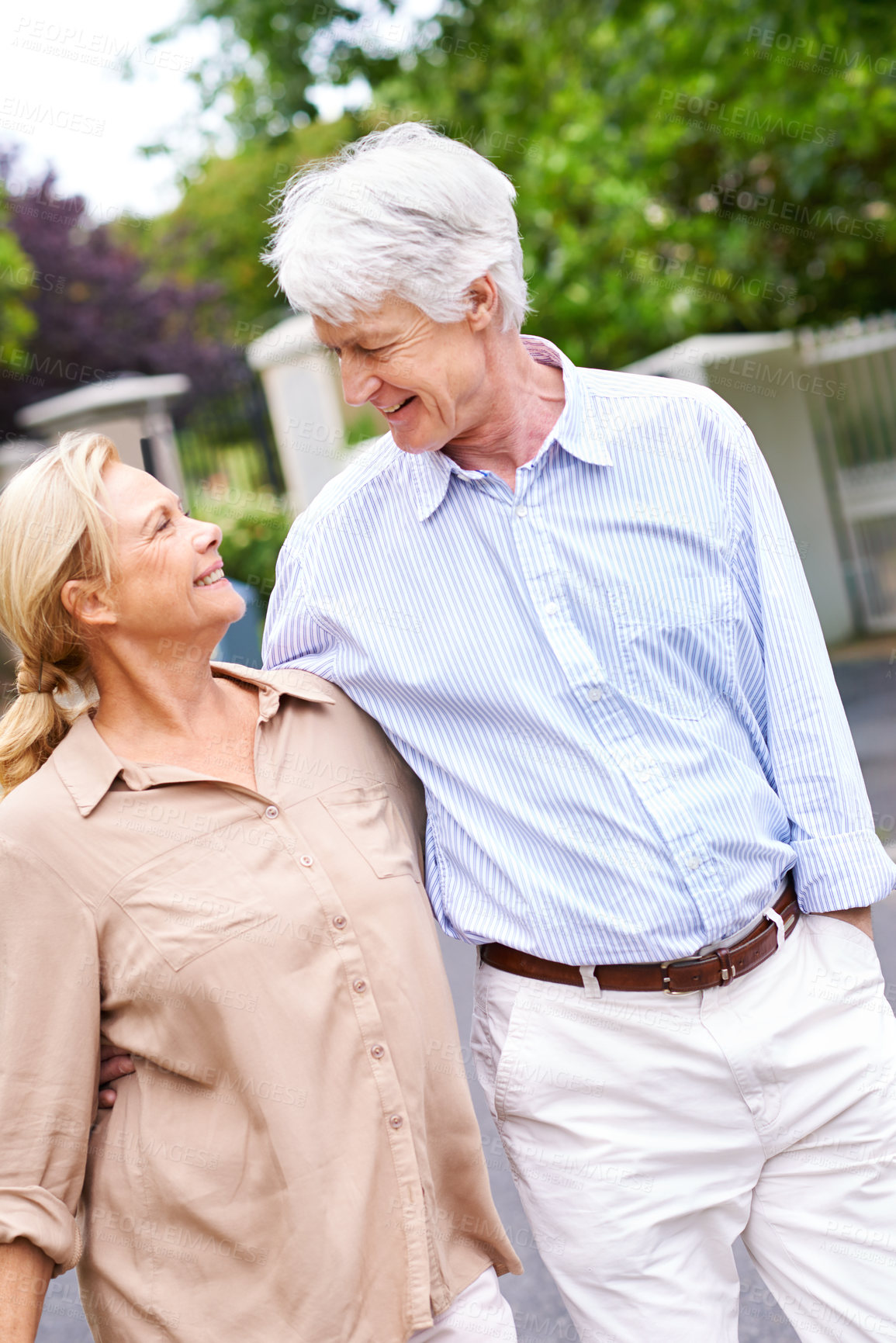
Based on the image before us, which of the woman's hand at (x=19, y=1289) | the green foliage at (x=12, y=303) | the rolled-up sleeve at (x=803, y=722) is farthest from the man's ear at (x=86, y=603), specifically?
the green foliage at (x=12, y=303)

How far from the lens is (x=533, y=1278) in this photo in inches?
135

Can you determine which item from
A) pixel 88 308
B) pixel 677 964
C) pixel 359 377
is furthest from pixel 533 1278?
pixel 88 308

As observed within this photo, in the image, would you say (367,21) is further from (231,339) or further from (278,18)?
(231,339)

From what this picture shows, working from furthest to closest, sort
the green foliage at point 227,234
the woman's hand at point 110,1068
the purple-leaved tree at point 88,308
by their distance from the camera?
the green foliage at point 227,234 < the purple-leaved tree at point 88,308 < the woman's hand at point 110,1068

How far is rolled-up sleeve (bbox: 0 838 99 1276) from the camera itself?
5.61 feet

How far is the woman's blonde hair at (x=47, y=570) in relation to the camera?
6.28 feet

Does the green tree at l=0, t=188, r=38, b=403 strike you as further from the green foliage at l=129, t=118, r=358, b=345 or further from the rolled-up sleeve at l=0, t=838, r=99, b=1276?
the rolled-up sleeve at l=0, t=838, r=99, b=1276

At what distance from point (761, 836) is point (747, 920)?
0.13 metres

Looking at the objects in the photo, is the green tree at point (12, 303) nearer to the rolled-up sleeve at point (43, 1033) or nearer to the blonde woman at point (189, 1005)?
the blonde woman at point (189, 1005)

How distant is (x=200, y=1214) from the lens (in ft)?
5.86

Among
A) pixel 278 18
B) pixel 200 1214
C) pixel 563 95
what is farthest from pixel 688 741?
pixel 563 95

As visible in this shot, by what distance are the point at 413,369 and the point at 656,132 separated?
372 inches

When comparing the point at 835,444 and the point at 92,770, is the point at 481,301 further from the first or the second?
the point at 835,444

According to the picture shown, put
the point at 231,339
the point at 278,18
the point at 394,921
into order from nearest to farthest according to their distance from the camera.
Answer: the point at 394,921
the point at 278,18
the point at 231,339
